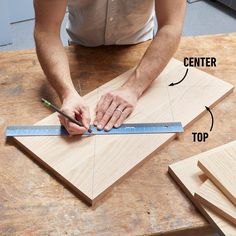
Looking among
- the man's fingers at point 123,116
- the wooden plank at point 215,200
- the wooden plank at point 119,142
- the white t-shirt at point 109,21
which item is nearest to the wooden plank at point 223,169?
the wooden plank at point 215,200

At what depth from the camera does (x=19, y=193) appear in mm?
894

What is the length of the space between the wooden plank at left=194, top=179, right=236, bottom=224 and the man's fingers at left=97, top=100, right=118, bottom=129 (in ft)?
1.23

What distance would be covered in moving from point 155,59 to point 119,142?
0.42 meters

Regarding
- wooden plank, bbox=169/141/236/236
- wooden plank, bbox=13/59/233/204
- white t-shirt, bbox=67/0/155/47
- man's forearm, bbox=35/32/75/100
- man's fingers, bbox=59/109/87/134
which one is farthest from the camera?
white t-shirt, bbox=67/0/155/47

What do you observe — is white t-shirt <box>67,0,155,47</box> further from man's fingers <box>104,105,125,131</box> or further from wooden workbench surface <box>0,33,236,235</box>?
man's fingers <box>104,105,125,131</box>

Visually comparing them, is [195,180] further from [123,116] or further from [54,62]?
[54,62]

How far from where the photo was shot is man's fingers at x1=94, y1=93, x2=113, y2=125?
110cm

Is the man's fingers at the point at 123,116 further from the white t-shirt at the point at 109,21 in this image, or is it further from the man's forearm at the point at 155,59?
the white t-shirt at the point at 109,21

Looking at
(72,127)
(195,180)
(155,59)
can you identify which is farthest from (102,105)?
(195,180)

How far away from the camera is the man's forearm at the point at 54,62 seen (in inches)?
46.1

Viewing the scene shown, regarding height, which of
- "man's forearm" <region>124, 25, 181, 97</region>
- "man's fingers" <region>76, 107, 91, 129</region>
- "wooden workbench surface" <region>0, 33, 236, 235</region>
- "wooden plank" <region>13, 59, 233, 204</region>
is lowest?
"wooden workbench surface" <region>0, 33, 236, 235</region>

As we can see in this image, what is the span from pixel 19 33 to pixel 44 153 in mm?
2585

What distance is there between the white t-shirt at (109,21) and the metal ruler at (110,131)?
0.55 m

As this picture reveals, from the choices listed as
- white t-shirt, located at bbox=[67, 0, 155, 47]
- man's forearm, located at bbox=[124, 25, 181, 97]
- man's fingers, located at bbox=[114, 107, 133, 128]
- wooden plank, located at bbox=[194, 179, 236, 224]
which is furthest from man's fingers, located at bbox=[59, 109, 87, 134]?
white t-shirt, located at bbox=[67, 0, 155, 47]
